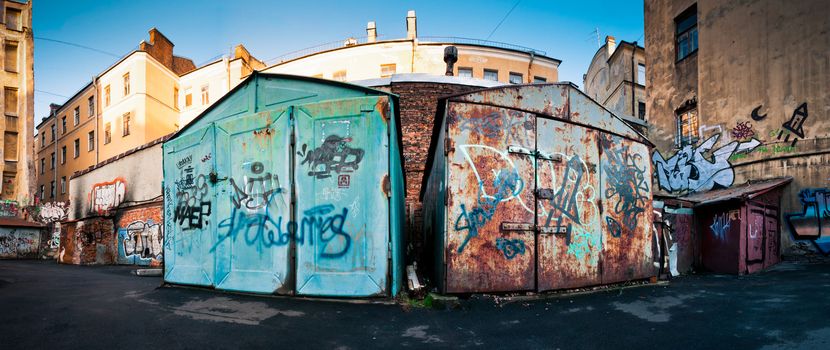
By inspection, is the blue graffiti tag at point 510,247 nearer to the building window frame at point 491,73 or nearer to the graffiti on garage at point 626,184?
the graffiti on garage at point 626,184

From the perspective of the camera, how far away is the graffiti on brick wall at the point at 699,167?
10727mm

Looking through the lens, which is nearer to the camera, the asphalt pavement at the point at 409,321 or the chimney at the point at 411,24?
the asphalt pavement at the point at 409,321

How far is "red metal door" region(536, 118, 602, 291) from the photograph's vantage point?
5.09 metres

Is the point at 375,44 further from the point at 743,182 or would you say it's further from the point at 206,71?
the point at 743,182

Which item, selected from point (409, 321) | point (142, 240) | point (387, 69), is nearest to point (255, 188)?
point (409, 321)

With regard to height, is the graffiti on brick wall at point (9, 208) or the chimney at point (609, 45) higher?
the chimney at point (609, 45)

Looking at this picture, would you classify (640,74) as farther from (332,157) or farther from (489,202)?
(332,157)

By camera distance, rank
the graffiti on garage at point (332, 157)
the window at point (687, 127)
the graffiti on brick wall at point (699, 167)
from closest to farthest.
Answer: the graffiti on garage at point (332, 157), the graffiti on brick wall at point (699, 167), the window at point (687, 127)

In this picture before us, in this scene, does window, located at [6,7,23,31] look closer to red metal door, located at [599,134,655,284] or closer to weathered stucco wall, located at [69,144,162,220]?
weathered stucco wall, located at [69,144,162,220]

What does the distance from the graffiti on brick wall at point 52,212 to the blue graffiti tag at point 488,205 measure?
23.9 meters

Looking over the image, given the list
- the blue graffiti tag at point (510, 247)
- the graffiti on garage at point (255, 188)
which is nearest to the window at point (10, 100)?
the graffiti on garage at point (255, 188)

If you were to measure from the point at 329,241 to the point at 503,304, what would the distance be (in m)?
2.31

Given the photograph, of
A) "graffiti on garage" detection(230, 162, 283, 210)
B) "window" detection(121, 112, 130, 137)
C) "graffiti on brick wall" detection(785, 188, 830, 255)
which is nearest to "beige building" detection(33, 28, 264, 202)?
"window" detection(121, 112, 130, 137)

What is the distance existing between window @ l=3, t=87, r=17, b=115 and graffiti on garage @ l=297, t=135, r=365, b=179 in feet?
84.5
